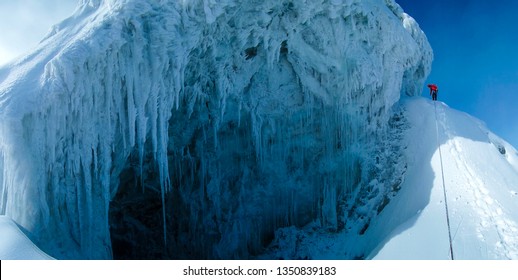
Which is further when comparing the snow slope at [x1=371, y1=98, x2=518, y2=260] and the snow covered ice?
the snow slope at [x1=371, y1=98, x2=518, y2=260]

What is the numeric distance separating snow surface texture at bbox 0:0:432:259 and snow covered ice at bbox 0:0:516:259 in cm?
4

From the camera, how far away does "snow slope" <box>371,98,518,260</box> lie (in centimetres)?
1032

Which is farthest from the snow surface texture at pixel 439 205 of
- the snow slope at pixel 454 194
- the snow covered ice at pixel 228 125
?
the snow covered ice at pixel 228 125

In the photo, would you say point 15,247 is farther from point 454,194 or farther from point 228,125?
point 454,194

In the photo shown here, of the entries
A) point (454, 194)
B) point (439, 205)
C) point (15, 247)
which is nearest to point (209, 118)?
point (439, 205)

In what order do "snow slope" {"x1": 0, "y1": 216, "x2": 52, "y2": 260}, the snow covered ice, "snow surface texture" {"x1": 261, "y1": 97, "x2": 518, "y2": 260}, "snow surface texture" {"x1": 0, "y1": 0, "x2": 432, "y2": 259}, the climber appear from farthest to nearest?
the climber → "snow surface texture" {"x1": 261, "y1": 97, "x2": 518, "y2": 260} → the snow covered ice → "snow surface texture" {"x1": 0, "y1": 0, "x2": 432, "y2": 259} → "snow slope" {"x1": 0, "y1": 216, "x2": 52, "y2": 260}

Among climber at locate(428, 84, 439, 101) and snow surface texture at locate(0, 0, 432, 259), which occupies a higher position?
snow surface texture at locate(0, 0, 432, 259)

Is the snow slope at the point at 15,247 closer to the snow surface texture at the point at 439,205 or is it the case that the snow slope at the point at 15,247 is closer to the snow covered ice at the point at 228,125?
the snow covered ice at the point at 228,125

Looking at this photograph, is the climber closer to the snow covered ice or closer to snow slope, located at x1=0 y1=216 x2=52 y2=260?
the snow covered ice

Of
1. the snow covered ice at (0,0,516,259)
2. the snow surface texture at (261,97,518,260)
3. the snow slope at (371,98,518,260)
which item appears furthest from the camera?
the snow surface texture at (261,97,518,260)

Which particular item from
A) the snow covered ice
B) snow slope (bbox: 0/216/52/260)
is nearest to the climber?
the snow covered ice

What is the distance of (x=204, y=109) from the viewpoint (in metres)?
14.8

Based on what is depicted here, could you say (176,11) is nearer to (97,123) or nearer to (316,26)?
(97,123)

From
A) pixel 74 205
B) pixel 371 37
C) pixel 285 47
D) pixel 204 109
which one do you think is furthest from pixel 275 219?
pixel 74 205
